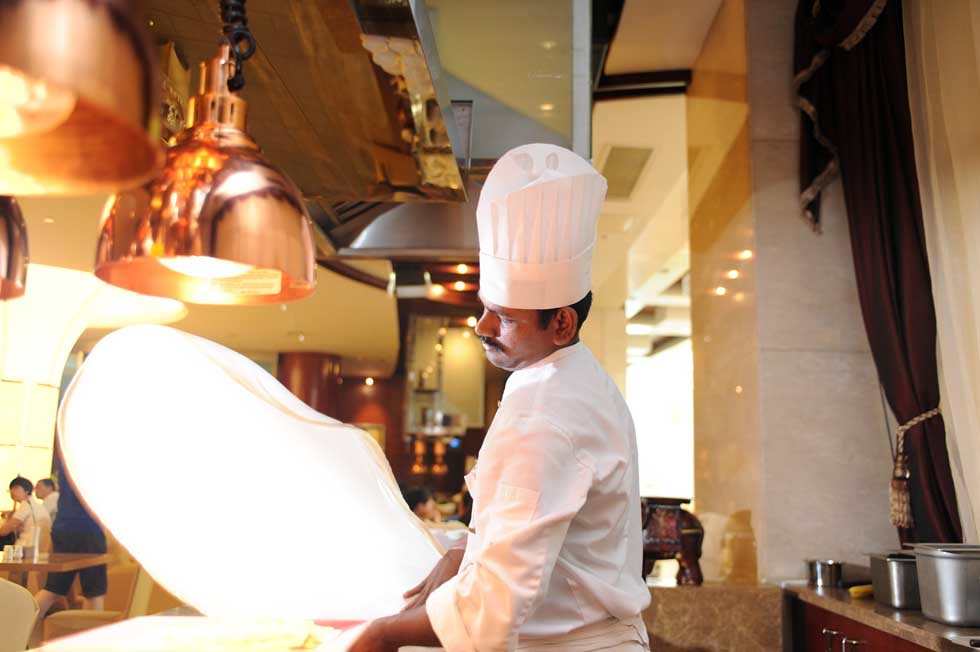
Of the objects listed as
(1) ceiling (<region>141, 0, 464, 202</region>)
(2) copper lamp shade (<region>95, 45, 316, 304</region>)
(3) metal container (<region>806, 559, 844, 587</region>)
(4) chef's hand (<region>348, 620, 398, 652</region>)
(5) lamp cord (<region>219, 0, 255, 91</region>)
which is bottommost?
(3) metal container (<region>806, 559, 844, 587</region>)

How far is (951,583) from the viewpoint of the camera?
2068mm

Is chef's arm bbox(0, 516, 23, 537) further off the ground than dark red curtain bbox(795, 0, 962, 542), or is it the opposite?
dark red curtain bbox(795, 0, 962, 542)

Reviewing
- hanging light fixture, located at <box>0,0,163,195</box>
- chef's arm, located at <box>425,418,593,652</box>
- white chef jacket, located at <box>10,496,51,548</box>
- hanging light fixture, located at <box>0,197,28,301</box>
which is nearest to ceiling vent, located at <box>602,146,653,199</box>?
white chef jacket, located at <box>10,496,51,548</box>

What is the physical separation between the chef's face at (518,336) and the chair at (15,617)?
101 centimetres

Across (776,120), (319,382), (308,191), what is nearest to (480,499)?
(308,191)

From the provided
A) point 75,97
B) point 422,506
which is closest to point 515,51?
point 75,97

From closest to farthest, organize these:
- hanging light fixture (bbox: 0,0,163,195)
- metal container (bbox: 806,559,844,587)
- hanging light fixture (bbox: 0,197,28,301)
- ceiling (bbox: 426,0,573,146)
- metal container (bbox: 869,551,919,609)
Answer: hanging light fixture (bbox: 0,0,163,195) → hanging light fixture (bbox: 0,197,28,301) → metal container (bbox: 869,551,919,609) → ceiling (bbox: 426,0,573,146) → metal container (bbox: 806,559,844,587)

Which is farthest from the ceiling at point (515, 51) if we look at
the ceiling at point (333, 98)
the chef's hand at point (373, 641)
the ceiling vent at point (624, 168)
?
the ceiling vent at point (624, 168)

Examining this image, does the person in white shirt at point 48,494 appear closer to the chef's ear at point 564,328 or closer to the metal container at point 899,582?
the chef's ear at point 564,328

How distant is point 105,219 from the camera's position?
111 cm

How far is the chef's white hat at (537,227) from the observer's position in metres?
1.46

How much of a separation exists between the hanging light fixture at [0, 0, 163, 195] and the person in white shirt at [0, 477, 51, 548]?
1.16m

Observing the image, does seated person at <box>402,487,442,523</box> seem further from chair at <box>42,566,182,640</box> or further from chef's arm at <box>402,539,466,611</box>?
chef's arm at <box>402,539,466,611</box>

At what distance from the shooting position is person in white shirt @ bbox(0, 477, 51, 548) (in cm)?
166
